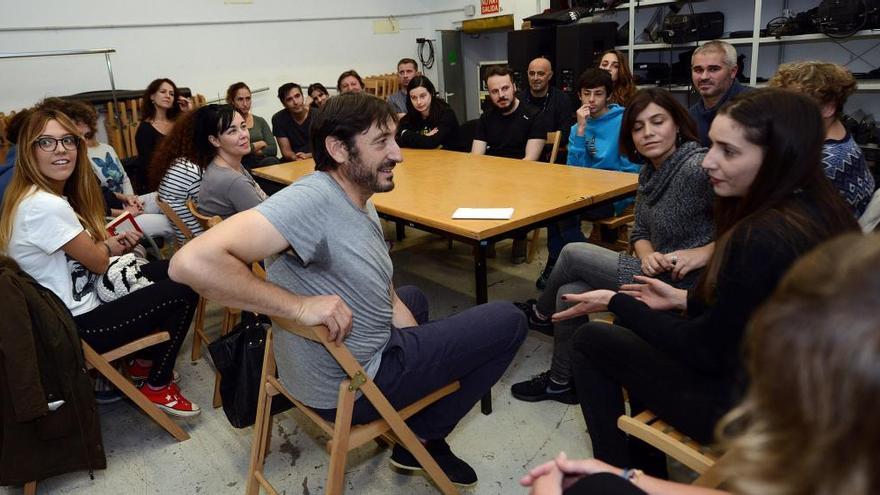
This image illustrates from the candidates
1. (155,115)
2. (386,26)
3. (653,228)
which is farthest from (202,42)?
(653,228)

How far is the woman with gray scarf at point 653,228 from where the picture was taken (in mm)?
1959

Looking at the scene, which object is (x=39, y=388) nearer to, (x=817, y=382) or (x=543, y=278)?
(x=817, y=382)

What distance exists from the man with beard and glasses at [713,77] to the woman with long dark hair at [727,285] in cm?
177

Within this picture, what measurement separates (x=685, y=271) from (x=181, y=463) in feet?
6.11

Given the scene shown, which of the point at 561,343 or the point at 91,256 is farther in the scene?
the point at 561,343

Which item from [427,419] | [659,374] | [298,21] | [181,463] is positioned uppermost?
[298,21]

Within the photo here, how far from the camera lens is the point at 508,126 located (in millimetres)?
3912

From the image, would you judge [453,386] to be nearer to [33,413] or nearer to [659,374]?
[659,374]

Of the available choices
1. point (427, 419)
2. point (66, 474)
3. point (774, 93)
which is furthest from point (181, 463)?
point (774, 93)

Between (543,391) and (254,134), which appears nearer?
(543,391)

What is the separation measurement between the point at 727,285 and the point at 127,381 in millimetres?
1973

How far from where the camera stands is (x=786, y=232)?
1240 millimetres

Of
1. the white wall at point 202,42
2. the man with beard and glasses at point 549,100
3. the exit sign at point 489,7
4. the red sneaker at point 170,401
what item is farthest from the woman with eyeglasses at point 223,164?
the exit sign at point 489,7

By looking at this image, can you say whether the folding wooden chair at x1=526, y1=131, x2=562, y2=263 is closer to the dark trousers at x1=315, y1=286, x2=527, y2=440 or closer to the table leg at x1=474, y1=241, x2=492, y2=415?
the table leg at x1=474, y1=241, x2=492, y2=415
